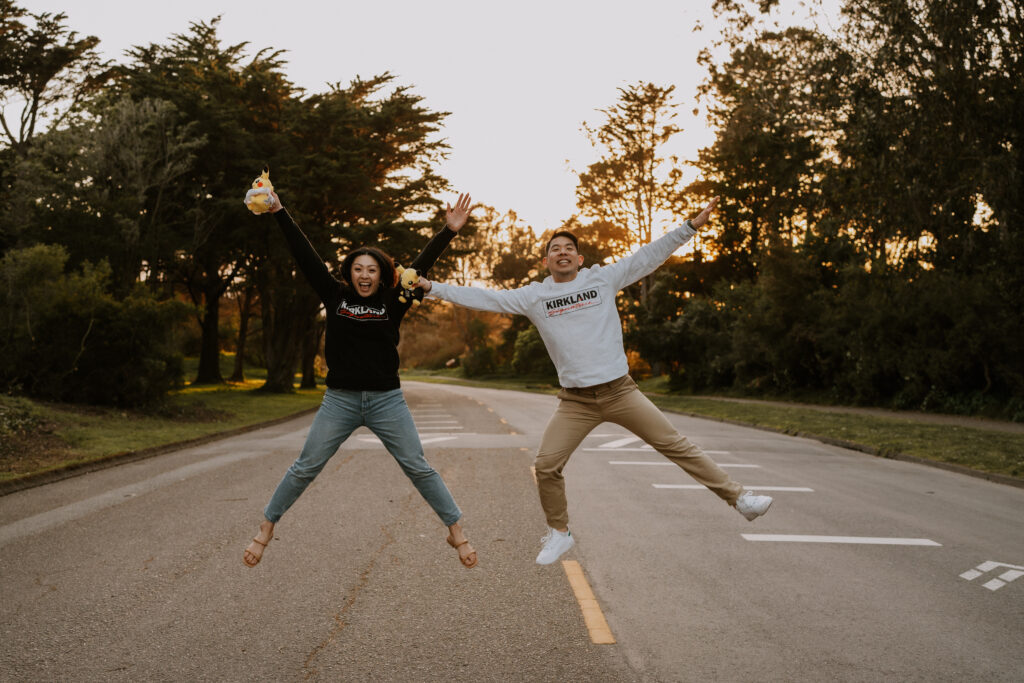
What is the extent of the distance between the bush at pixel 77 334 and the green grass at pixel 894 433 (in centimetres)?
1662

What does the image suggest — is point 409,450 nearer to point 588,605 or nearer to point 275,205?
point 275,205

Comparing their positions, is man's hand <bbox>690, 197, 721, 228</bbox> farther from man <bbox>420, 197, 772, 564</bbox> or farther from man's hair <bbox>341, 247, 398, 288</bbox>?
man's hair <bbox>341, 247, 398, 288</bbox>

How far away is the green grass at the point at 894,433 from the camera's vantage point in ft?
48.2

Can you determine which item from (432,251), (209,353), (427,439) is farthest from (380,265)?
(209,353)

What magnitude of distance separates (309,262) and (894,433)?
57.6ft

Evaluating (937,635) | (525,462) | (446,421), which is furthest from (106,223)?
(937,635)

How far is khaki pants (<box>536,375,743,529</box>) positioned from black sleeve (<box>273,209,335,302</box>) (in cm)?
167

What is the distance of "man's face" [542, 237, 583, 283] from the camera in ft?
17.6

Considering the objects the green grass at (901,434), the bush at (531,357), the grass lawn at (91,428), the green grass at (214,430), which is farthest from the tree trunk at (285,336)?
the bush at (531,357)

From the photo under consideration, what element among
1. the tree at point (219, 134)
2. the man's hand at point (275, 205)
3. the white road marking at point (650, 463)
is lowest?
the white road marking at point (650, 463)

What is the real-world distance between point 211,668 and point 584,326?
3.03m

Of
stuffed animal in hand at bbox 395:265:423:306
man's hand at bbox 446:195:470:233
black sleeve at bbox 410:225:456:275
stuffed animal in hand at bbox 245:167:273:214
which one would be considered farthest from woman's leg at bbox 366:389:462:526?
stuffed animal in hand at bbox 245:167:273:214

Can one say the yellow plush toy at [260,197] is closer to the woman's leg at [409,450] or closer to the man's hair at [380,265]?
the man's hair at [380,265]

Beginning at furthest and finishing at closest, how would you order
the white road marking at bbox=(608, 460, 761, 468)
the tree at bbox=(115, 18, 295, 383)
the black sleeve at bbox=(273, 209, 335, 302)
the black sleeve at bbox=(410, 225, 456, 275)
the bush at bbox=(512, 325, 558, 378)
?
the bush at bbox=(512, 325, 558, 378)
the tree at bbox=(115, 18, 295, 383)
the white road marking at bbox=(608, 460, 761, 468)
the black sleeve at bbox=(410, 225, 456, 275)
the black sleeve at bbox=(273, 209, 335, 302)
